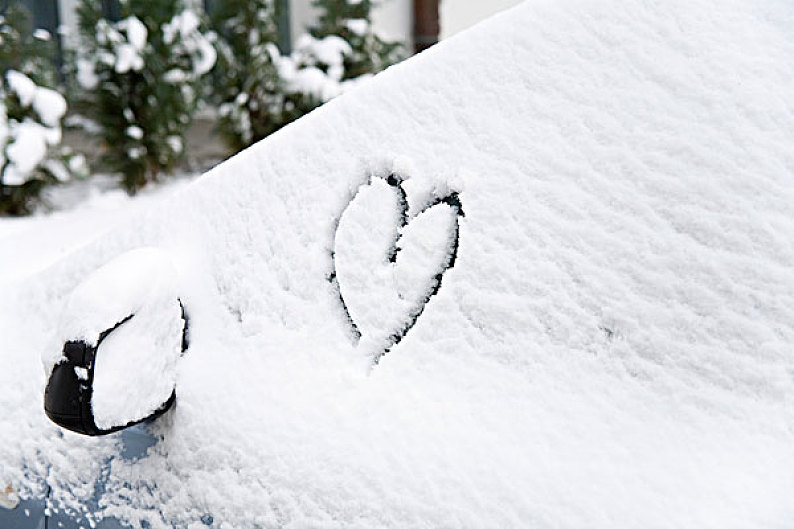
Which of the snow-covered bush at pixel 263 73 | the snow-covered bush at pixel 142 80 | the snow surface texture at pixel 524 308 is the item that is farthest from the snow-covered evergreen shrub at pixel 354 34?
the snow surface texture at pixel 524 308

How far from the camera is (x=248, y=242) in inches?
54.4

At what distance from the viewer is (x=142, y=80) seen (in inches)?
255

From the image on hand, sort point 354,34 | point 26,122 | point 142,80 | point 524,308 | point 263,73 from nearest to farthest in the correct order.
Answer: point 524,308 → point 26,122 → point 142,80 → point 263,73 → point 354,34

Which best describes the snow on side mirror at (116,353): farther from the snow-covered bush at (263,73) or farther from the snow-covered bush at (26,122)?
the snow-covered bush at (263,73)

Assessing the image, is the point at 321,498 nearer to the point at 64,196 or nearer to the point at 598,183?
the point at 598,183

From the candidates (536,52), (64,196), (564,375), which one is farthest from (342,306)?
(64,196)

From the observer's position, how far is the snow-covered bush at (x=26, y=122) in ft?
17.9

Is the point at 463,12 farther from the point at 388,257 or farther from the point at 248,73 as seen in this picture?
the point at 388,257

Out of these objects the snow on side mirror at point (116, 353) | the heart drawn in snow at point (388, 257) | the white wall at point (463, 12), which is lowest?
the white wall at point (463, 12)

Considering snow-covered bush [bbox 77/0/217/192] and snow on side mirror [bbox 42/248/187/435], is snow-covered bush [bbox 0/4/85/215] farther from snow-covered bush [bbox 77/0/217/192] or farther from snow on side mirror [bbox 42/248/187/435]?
snow on side mirror [bbox 42/248/187/435]

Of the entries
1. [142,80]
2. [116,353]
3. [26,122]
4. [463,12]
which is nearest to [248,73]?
[142,80]

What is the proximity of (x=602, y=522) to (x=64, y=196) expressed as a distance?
6558mm

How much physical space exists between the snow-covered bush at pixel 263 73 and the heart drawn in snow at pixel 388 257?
19.1ft

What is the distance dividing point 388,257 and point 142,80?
5.82 meters
